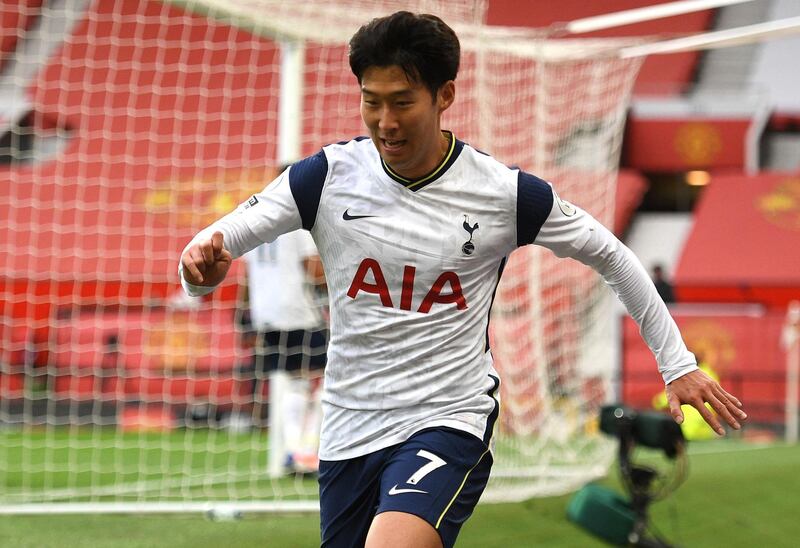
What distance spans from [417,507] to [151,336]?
9717 millimetres

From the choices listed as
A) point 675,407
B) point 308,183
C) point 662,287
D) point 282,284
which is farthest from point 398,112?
point 662,287

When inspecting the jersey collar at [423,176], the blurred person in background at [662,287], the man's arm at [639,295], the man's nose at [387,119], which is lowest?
the blurred person in background at [662,287]

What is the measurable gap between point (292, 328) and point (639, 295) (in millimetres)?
3387

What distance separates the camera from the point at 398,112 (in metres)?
2.42

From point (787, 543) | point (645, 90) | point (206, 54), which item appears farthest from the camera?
point (645, 90)

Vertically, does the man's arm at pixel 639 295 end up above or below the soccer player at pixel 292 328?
above

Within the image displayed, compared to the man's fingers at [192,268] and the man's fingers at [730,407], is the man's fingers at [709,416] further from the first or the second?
the man's fingers at [192,268]

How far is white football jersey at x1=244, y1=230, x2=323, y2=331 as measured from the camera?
577cm

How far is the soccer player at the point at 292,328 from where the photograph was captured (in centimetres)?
579

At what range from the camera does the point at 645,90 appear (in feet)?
70.0

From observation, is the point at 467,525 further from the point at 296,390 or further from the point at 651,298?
the point at 651,298

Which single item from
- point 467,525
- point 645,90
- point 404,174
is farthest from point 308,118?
point 645,90

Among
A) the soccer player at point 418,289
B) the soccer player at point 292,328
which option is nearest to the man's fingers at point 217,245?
the soccer player at point 418,289

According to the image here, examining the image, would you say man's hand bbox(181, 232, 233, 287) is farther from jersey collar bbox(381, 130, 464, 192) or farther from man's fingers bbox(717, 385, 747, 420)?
man's fingers bbox(717, 385, 747, 420)
